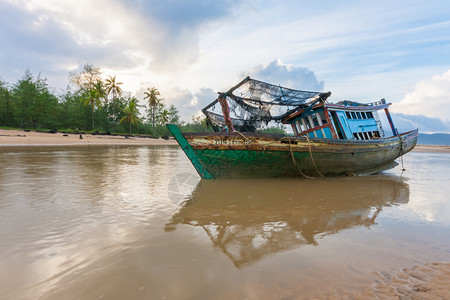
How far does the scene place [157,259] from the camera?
2.62 m

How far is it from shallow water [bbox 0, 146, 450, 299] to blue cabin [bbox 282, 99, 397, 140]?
4.86m

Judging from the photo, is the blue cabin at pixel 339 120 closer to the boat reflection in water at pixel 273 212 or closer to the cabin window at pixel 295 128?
the cabin window at pixel 295 128

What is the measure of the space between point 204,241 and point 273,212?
6.16 feet

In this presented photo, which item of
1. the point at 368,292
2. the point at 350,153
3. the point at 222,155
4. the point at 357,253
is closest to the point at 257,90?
the point at 222,155

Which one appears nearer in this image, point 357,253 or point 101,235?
point 357,253

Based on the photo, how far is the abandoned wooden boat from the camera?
765 centimetres

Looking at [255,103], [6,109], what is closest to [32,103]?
[6,109]

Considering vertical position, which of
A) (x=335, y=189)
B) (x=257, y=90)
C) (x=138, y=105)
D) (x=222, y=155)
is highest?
(x=138, y=105)

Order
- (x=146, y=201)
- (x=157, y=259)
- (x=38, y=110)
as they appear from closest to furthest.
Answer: (x=157, y=259) → (x=146, y=201) → (x=38, y=110)

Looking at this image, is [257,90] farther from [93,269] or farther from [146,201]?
[93,269]

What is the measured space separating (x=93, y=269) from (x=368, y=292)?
277 cm

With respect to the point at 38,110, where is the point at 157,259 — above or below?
below

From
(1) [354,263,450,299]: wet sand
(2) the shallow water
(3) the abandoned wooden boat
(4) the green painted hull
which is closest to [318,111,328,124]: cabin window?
(3) the abandoned wooden boat

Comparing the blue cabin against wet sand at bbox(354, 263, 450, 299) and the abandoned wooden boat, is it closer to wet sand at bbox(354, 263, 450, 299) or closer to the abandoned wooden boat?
the abandoned wooden boat
